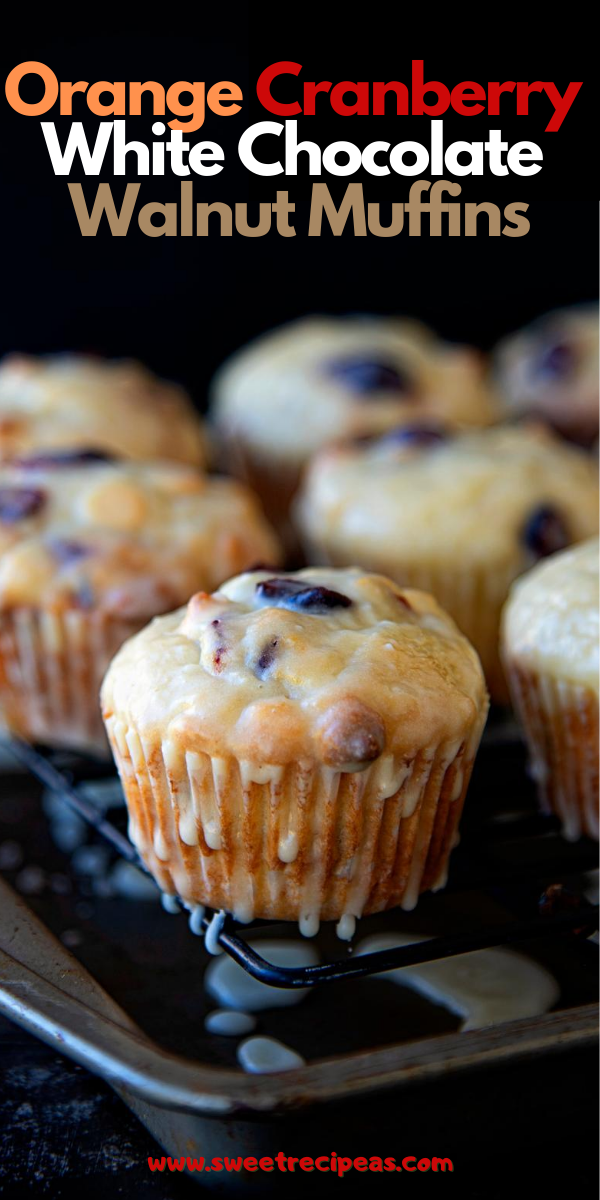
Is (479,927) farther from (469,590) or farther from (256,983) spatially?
(469,590)

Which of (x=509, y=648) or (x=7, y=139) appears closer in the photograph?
(x=509, y=648)

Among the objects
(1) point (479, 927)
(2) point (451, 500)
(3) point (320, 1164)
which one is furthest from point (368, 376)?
(3) point (320, 1164)

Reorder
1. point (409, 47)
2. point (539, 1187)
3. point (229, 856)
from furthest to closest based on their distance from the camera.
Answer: point (409, 47)
point (229, 856)
point (539, 1187)

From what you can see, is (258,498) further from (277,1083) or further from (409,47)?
(277,1083)

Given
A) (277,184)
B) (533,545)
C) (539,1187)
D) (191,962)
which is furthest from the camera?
(277,184)

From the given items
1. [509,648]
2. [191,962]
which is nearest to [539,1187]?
[191,962]

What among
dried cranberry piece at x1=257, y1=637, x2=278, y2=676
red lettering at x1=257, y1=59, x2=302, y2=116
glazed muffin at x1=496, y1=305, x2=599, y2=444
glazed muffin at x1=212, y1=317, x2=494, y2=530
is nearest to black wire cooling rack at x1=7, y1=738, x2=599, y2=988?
dried cranberry piece at x1=257, y1=637, x2=278, y2=676

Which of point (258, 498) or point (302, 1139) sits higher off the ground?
point (258, 498)
